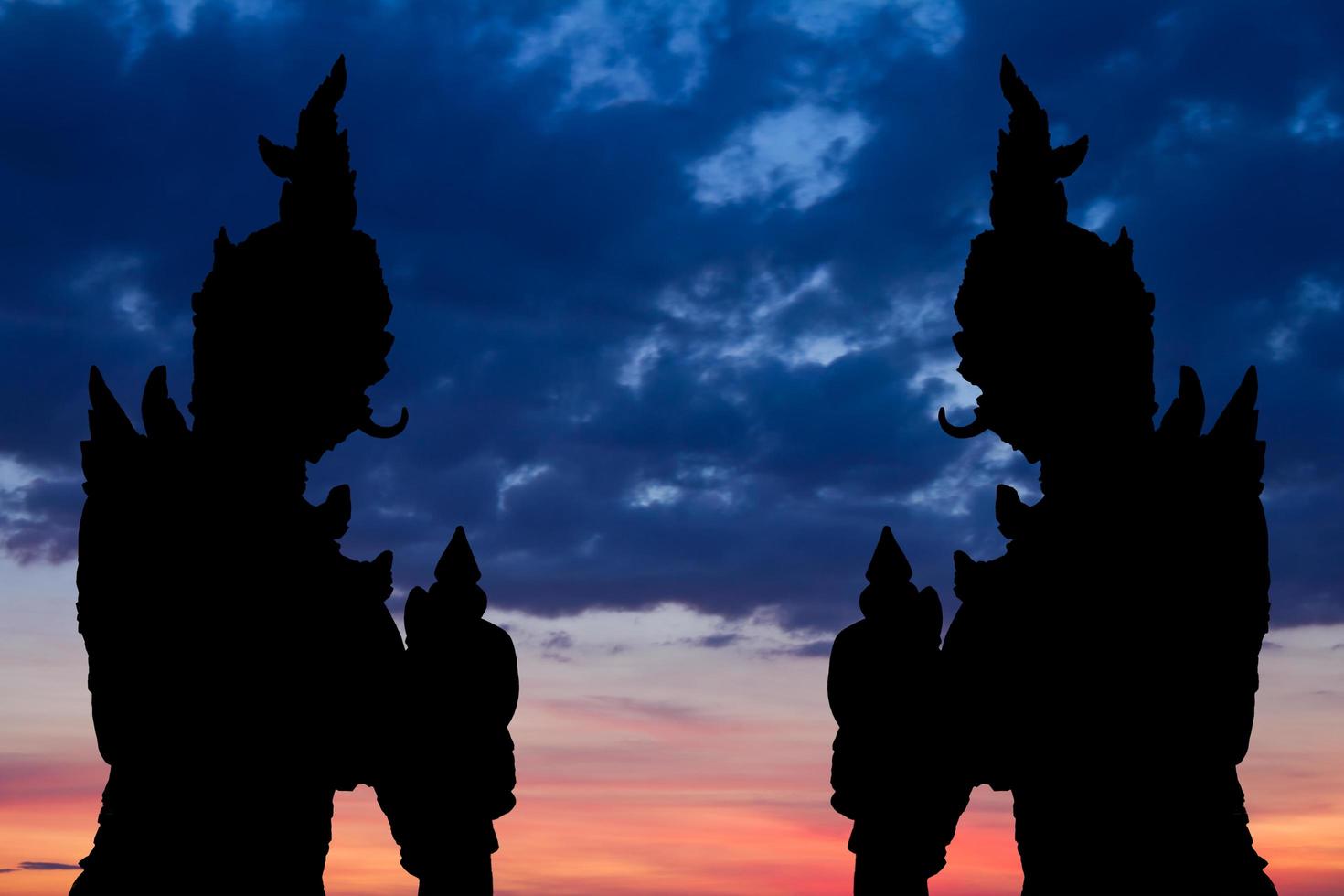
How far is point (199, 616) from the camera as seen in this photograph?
8.95m

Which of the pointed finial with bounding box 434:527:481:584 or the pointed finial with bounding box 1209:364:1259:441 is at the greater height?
the pointed finial with bounding box 1209:364:1259:441

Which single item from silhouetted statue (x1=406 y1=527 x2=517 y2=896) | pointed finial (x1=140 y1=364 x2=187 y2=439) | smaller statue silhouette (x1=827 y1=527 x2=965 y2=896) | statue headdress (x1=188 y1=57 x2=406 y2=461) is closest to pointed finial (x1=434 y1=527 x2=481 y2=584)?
silhouetted statue (x1=406 y1=527 x2=517 y2=896)

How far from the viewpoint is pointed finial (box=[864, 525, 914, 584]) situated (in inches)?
428

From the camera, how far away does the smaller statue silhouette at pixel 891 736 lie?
413 inches

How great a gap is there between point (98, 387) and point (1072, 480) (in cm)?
687

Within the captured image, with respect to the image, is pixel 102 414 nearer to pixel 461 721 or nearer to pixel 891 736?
pixel 461 721

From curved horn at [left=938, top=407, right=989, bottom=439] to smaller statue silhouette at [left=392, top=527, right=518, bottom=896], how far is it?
150 inches

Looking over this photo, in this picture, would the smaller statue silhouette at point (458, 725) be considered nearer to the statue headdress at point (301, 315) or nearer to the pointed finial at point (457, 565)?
the pointed finial at point (457, 565)

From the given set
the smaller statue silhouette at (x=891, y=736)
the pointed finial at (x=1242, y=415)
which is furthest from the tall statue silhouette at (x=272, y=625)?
the pointed finial at (x=1242, y=415)

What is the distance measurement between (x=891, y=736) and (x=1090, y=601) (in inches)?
80.6

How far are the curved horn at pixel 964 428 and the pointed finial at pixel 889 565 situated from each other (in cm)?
100

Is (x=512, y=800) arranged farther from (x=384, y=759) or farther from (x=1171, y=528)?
(x=1171, y=528)

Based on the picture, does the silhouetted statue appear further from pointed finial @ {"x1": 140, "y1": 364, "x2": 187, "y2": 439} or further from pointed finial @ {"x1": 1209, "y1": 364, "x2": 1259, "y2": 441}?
pointed finial @ {"x1": 1209, "y1": 364, "x2": 1259, "y2": 441}

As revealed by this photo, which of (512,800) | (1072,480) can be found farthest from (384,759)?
(1072,480)
